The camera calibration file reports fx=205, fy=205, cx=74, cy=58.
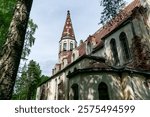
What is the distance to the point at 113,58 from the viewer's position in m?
21.9

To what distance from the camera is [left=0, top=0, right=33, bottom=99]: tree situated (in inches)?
189

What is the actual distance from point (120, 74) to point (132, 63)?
2.35m

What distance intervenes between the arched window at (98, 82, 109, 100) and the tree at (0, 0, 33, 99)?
37.0 ft

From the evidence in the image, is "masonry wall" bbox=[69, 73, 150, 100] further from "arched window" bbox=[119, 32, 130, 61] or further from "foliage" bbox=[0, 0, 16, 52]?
"foliage" bbox=[0, 0, 16, 52]

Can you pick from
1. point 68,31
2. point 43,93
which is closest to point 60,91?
point 43,93

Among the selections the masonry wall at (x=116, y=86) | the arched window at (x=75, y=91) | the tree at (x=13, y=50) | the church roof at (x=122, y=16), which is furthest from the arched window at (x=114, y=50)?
the tree at (x=13, y=50)

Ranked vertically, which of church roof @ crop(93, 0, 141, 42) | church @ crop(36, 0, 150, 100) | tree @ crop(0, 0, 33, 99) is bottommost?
tree @ crop(0, 0, 33, 99)

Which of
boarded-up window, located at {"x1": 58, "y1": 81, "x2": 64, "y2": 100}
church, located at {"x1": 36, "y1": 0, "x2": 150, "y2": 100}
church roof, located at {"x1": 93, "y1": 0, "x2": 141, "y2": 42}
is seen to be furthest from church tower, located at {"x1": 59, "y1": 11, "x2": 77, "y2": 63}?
church roof, located at {"x1": 93, "y1": 0, "x2": 141, "y2": 42}

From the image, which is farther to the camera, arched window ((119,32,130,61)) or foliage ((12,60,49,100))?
foliage ((12,60,49,100))

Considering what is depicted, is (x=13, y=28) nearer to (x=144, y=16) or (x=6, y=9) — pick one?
(x=6, y=9)

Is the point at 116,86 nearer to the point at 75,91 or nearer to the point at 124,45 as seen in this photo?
the point at 75,91

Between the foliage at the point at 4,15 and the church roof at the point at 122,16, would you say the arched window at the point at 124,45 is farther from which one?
the foliage at the point at 4,15

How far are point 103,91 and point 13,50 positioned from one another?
11945 mm

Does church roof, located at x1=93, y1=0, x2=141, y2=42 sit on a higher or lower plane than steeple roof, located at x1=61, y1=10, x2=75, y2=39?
lower
